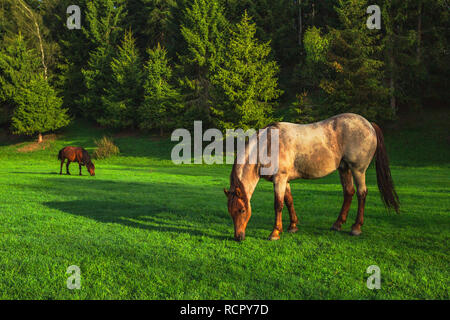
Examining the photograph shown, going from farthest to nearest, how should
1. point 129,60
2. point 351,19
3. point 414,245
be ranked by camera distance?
1. point 129,60
2. point 351,19
3. point 414,245

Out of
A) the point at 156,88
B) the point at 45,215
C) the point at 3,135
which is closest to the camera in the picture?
the point at 45,215

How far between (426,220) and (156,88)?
36087 millimetres

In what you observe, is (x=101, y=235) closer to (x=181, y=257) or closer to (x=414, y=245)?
(x=181, y=257)

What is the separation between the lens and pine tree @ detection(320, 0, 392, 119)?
2814 cm

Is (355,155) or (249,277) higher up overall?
(355,155)

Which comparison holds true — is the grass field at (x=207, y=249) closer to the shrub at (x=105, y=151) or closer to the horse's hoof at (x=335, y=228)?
the horse's hoof at (x=335, y=228)

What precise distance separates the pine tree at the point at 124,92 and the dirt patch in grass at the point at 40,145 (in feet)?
23.7

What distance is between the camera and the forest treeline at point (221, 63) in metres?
29.8

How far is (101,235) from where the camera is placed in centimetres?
625

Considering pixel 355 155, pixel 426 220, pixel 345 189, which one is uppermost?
pixel 355 155

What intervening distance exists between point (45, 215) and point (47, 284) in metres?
4.70

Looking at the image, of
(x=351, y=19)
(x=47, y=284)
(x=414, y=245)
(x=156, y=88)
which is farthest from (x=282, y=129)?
(x=156, y=88)

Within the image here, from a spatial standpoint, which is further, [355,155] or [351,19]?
[351,19]

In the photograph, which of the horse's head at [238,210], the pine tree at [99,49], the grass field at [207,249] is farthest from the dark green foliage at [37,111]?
the horse's head at [238,210]
